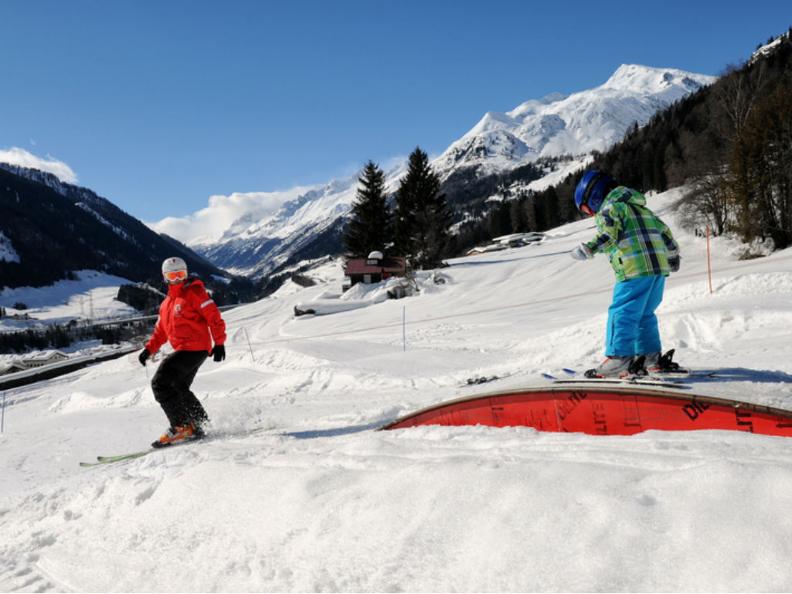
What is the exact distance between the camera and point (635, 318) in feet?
14.0

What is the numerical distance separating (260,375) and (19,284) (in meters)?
221

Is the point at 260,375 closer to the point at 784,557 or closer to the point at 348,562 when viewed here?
the point at 348,562

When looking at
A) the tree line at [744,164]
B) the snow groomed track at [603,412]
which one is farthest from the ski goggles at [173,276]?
the tree line at [744,164]

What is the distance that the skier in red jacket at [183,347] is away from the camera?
17.9ft

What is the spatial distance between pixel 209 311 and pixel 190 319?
242 mm

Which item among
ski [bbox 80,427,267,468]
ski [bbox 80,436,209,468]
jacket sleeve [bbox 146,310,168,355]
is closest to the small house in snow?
jacket sleeve [bbox 146,310,168,355]

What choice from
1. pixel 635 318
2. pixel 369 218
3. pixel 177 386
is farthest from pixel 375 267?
pixel 635 318

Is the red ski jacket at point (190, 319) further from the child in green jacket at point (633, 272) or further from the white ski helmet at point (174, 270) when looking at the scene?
the child in green jacket at point (633, 272)

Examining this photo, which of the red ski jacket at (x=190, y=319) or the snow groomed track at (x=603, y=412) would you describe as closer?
the snow groomed track at (x=603, y=412)

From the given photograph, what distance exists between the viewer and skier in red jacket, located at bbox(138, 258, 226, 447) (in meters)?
5.47

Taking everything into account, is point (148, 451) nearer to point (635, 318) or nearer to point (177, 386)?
point (177, 386)

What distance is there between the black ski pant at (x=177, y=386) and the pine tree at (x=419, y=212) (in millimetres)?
35184

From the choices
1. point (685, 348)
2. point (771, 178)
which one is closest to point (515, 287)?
point (771, 178)

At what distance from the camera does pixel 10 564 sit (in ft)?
8.85
